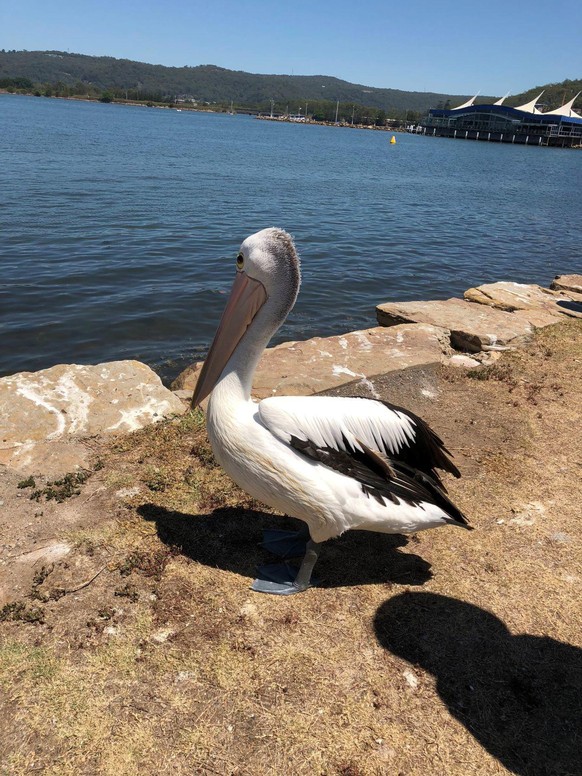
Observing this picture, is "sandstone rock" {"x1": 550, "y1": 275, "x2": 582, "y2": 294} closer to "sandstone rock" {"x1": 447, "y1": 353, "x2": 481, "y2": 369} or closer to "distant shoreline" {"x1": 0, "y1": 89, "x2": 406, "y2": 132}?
Answer: "sandstone rock" {"x1": 447, "y1": 353, "x2": 481, "y2": 369}

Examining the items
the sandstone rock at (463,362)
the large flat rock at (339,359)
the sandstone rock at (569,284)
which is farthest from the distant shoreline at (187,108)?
the sandstone rock at (463,362)

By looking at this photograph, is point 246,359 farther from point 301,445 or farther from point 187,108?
point 187,108

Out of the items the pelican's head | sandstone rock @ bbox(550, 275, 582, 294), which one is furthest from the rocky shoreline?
sandstone rock @ bbox(550, 275, 582, 294)

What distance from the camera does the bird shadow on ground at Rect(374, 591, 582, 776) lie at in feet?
7.64

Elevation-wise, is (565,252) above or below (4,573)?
below

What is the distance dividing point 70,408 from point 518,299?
6977 millimetres

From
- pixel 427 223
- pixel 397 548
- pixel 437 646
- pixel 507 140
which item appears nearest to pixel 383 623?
pixel 437 646

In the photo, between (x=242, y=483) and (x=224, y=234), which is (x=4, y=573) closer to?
(x=242, y=483)

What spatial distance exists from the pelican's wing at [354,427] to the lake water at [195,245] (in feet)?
17.7

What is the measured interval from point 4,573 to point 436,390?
401 cm

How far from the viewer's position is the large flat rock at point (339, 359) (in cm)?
531

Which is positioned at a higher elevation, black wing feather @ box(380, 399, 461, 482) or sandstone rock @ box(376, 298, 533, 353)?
black wing feather @ box(380, 399, 461, 482)

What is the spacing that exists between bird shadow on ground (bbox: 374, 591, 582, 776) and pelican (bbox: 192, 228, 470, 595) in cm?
46

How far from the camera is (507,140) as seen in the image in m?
101
